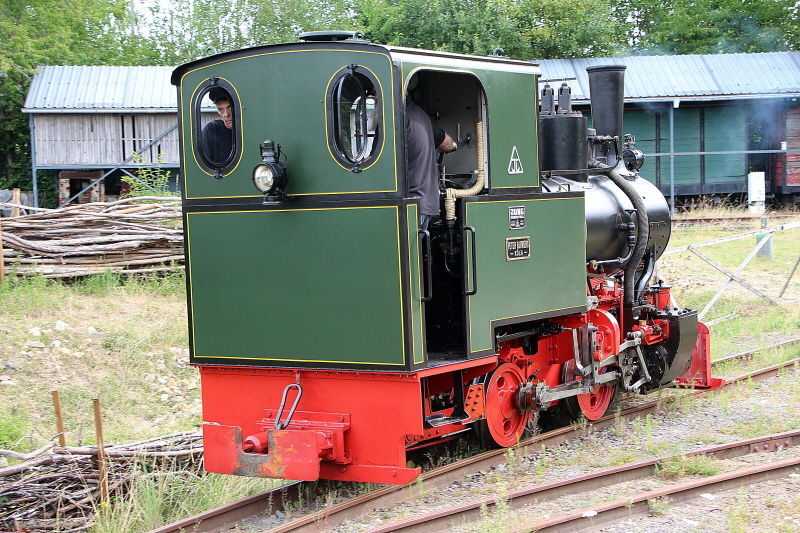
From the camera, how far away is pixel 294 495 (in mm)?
6160

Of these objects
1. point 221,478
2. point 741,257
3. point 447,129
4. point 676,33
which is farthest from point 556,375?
point 676,33

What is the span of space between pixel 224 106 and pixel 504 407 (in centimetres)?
299

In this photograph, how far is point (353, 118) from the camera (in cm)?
569

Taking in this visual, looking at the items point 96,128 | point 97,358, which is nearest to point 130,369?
point 97,358

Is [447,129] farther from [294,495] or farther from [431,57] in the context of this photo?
[294,495]

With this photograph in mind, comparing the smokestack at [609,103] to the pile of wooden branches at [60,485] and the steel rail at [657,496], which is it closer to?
the steel rail at [657,496]

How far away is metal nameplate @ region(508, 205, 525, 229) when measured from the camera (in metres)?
6.39

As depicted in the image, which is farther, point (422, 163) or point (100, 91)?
point (100, 91)

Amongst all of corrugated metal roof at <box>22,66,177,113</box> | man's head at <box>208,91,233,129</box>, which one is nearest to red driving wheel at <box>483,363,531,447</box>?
man's head at <box>208,91,233,129</box>

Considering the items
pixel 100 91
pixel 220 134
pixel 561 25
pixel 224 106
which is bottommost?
pixel 220 134

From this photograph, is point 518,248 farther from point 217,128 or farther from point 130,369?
point 130,369

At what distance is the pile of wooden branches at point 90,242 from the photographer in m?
11.9

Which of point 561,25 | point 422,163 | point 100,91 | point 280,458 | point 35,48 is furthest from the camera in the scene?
point 561,25

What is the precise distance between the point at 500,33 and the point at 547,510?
75.7 ft
